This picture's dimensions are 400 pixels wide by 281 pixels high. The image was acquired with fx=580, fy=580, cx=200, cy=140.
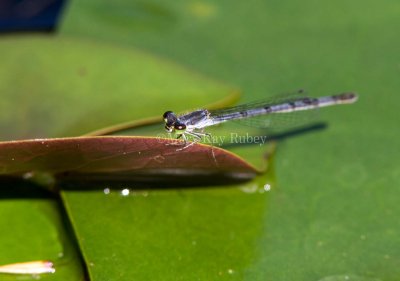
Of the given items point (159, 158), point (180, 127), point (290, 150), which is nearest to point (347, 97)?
point (290, 150)

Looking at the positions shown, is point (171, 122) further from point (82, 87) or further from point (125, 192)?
point (82, 87)

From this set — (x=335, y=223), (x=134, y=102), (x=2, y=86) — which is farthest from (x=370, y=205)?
(x=2, y=86)

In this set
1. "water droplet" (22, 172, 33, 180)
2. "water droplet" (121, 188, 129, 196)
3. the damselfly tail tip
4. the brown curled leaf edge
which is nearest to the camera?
the brown curled leaf edge

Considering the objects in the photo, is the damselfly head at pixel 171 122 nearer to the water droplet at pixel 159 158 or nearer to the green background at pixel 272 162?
the green background at pixel 272 162

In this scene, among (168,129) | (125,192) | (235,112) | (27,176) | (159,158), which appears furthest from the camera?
(235,112)

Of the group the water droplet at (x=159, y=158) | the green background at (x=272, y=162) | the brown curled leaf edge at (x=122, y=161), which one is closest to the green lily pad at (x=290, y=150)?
the green background at (x=272, y=162)

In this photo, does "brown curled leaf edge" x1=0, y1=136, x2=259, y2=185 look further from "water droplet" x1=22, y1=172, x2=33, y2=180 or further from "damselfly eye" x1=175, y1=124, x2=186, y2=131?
"damselfly eye" x1=175, y1=124, x2=186, y2=131

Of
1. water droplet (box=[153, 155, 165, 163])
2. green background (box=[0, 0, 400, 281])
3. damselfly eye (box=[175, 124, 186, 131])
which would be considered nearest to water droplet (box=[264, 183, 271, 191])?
green background (box=[0, 0, 400, 281])
